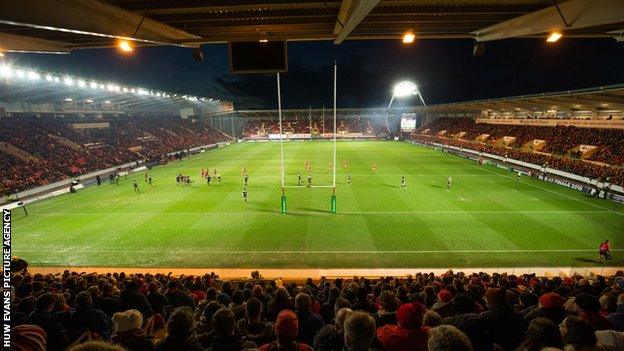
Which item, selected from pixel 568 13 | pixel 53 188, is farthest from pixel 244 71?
pixel 53 188

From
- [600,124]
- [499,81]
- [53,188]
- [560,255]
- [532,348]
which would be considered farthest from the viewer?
[499,81]

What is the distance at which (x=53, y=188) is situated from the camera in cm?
3170

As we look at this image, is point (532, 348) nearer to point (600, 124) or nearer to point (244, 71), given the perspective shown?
point (244, 71)

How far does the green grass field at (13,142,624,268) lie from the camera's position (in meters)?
16.3

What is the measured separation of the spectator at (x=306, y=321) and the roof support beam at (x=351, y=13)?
15.9 feet

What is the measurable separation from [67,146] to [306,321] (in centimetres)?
5000

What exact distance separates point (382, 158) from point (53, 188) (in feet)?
134

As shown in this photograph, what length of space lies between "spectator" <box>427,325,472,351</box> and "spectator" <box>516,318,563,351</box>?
167 cm

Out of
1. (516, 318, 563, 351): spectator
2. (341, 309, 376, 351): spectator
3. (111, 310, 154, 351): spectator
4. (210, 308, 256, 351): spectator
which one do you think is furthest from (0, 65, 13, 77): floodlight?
(516, 318, 563, 351): spectator

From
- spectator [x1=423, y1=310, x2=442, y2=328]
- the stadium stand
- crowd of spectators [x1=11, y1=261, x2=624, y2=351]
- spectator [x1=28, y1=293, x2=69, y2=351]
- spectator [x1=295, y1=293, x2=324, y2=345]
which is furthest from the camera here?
the stadium stand

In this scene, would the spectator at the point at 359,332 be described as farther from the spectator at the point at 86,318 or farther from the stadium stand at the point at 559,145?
the stadium stand at the point at 559,145

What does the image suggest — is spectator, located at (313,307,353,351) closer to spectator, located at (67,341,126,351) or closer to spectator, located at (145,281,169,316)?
spectator, located at (67,341,126,351)

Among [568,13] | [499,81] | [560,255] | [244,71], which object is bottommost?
[560,255]

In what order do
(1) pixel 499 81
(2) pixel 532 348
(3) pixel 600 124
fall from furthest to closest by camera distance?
1. (1) pixel 499 81
2. (3) pixel 600 124
3. (2) pixel 532 348
